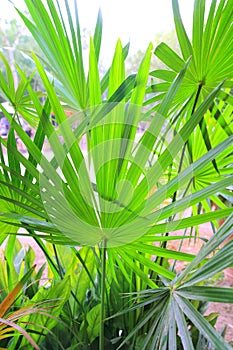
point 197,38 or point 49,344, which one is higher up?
Result: point 197,38

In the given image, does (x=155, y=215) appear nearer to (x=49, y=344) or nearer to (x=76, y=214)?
(x=76, y=214)

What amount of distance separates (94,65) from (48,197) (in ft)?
0.73

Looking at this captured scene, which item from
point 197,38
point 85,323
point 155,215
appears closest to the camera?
point 155,215

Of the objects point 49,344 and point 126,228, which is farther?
point 49,344

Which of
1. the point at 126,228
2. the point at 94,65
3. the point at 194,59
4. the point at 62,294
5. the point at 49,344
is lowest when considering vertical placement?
the point at 49,344

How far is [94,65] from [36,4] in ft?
0.48

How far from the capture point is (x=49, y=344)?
0.79 m

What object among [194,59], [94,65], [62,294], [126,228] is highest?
[194,59]

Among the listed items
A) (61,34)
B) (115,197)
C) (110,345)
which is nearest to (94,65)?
(61,34)

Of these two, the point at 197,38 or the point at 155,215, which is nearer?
the point at 155,215

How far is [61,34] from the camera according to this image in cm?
57

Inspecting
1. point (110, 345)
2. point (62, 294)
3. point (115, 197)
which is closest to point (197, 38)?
point (115, 197)

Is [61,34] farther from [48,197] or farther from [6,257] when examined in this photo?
[6,257]

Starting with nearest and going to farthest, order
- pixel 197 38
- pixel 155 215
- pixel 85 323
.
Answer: pixel 155 215 → pixel 197 38 → pixel 85 323
